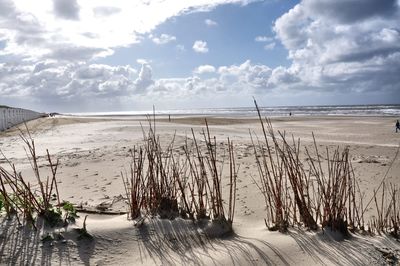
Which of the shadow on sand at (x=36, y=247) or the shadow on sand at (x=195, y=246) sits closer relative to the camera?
the shadow on sand at (x=36, y=247)

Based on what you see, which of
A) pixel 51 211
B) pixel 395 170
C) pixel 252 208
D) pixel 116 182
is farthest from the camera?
pixel 395 170

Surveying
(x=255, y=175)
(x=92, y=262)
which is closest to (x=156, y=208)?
(x=92, y=262)

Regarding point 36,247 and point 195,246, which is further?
point 195,246

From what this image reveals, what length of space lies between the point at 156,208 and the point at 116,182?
267 centimetres

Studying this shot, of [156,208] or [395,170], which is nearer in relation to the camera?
[156,208]

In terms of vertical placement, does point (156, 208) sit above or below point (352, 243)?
above

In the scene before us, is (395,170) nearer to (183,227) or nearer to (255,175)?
(255,175)

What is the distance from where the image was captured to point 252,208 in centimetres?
469

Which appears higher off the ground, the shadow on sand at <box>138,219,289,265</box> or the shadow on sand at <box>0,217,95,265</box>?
the shadow on sand at <box>0,217,95,265</box>

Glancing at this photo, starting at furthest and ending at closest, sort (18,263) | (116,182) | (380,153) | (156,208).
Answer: (380,153), (116,182), (156,208), (18,263)

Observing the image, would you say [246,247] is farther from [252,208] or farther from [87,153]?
[87,153]

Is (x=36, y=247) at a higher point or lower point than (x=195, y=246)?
higher

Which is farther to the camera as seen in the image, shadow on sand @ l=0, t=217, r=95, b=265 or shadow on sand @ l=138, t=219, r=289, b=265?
shadow on sand @ l=138, t=219, r=289, b=265

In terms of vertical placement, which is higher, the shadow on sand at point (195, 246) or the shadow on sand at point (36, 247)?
the shadow on sand at point (36, 247)
